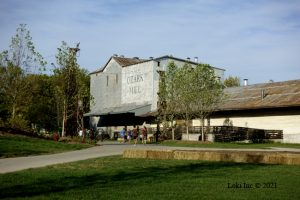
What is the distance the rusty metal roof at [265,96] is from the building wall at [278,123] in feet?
4.35

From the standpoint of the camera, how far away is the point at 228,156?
17000 millimetres

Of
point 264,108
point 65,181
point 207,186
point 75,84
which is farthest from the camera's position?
point 264,108

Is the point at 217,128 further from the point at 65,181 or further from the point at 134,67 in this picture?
the point at 65,181

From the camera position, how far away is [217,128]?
38.2 meters

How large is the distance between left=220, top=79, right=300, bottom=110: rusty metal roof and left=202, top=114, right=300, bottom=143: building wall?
1327 millimetres

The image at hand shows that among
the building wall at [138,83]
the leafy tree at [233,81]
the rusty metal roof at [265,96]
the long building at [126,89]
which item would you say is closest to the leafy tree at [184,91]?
the rusty metal roof at [265,96]

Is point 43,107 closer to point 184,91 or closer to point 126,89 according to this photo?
point 126,89

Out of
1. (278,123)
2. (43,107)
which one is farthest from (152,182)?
(43,107)

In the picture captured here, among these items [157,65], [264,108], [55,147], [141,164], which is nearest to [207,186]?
[141,164]

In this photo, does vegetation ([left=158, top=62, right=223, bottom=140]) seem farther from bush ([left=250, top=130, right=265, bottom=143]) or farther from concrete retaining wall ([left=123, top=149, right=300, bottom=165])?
concrete retaining wall ([left=123, top=149, right=300, bottom=165])

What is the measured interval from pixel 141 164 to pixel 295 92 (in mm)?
28093

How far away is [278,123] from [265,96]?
4.10 m

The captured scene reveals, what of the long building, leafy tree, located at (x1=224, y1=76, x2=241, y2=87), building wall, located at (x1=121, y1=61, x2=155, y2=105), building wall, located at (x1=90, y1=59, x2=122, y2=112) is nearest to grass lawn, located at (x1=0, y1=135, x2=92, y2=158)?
the long building

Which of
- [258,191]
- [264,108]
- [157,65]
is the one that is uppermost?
[157,65]
